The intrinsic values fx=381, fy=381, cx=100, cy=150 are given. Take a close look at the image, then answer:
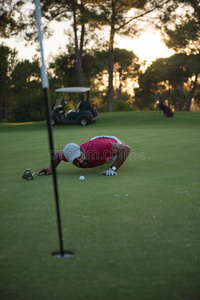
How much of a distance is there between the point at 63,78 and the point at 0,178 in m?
47.4

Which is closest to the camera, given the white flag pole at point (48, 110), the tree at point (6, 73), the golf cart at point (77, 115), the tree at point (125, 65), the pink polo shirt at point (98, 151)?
the white flag pole at point (48, 110)

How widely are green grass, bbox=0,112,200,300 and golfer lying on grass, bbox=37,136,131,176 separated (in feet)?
0.90

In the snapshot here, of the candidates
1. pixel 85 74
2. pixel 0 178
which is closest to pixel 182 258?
pixel 0 178

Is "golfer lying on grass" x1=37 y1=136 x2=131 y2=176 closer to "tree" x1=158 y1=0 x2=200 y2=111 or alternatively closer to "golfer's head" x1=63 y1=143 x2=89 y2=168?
"golfer's head" x1=63 y1=143 x2=89 y2=168

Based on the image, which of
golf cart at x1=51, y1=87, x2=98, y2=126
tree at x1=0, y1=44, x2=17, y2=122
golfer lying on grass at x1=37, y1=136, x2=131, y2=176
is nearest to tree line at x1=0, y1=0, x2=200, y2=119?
tree at x1=0, y1=44, x2=17, y2=122

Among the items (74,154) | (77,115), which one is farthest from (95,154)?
(77,115)

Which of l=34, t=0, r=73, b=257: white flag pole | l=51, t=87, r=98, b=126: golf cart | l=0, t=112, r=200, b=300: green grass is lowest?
l=51, t=87, r=98, b=126: golf cart

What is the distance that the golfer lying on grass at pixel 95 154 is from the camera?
22.0 ft

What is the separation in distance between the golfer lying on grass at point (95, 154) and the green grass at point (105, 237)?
0.27m

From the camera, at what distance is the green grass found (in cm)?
266

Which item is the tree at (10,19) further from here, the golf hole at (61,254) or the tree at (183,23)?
the golf hole at (61,254)

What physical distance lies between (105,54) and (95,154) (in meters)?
47.2

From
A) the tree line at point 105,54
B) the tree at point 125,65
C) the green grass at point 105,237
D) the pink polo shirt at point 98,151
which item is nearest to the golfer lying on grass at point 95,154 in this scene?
the pink polo shirt at point 98,151

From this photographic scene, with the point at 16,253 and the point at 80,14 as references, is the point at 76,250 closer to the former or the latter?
the point at 16,253
